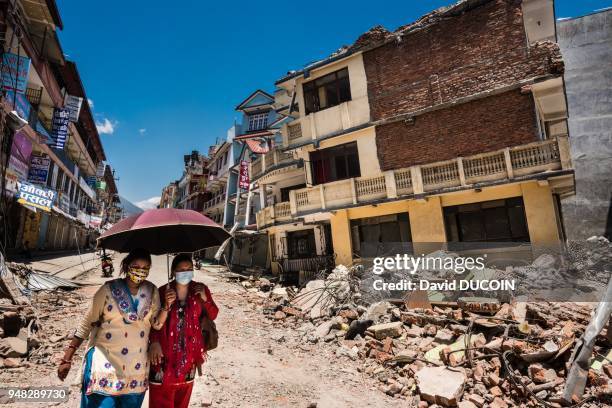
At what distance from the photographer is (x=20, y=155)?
16.3 meters

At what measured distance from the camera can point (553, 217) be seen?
12.2 metres

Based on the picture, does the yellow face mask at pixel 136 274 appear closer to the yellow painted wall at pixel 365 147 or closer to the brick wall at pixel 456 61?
the yellow painted wall at pixel 365 147

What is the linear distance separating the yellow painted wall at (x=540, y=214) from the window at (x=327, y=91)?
9375 mm

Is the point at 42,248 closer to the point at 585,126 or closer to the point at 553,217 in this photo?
the point at 553,217

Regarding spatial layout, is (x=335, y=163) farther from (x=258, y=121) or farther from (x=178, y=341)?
(x=258, y=121)

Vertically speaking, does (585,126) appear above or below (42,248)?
above

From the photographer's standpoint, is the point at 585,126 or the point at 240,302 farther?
the point at 585,126

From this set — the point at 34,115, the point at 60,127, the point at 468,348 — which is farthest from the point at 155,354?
the point at 60,127

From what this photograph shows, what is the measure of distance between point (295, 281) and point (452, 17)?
49.3ft

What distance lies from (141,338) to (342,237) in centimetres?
1421

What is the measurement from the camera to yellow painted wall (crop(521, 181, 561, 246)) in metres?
12.2

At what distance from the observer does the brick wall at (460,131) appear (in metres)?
13.2

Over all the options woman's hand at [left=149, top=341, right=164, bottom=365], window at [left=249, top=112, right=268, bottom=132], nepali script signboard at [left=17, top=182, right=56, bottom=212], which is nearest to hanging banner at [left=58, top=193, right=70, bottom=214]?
nepali script signboard at [left=17, top=182, right=56, bottom=212]

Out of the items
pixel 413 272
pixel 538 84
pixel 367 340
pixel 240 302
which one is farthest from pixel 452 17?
pixel 240 302
